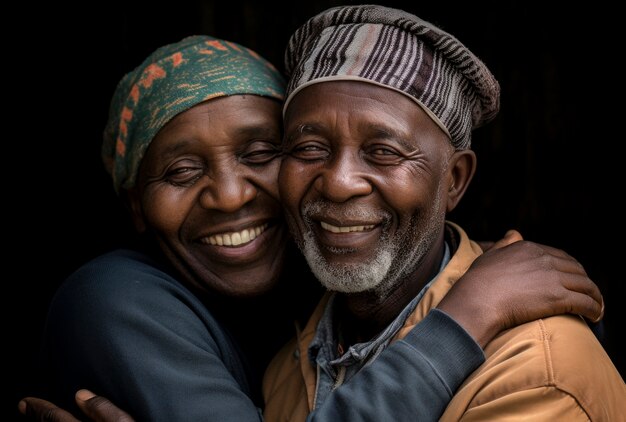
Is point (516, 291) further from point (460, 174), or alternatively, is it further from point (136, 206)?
point (136, 206)

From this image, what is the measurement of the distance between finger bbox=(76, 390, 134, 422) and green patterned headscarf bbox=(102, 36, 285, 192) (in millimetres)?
891

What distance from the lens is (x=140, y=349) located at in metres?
2.30

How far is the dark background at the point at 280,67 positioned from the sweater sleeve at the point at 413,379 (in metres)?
1.76

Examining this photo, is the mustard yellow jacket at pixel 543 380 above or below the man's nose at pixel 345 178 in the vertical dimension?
below

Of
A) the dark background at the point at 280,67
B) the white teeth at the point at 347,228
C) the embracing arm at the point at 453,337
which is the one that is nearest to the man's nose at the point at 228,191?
the white teeth at the point at 347,228

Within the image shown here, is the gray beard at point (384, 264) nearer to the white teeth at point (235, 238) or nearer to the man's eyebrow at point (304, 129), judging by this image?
the man's eyebrow at point (304, 129)

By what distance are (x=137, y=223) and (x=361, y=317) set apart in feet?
3.42

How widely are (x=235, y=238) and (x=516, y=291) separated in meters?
1.08

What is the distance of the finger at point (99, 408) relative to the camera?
2256mm

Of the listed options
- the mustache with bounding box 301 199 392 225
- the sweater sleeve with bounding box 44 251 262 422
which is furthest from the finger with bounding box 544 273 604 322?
the sweater sleeve with bounding box 44 251 262 422

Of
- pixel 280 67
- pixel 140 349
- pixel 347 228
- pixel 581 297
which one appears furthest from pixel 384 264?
pixel 280 67

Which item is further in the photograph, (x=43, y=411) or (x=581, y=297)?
(x=43, y=411)

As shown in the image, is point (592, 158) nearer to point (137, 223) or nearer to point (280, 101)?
point (280, 101)

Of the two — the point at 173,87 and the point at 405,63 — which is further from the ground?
the point at 405,63
